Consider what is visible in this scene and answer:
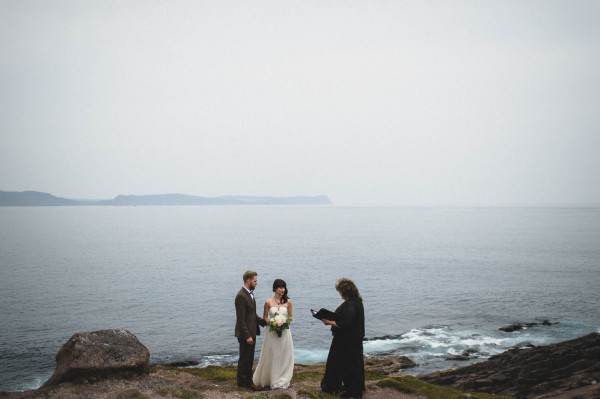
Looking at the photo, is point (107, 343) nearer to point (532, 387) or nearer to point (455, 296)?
point (532, 387)

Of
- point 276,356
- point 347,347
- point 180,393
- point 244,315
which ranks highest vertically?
point 244,315

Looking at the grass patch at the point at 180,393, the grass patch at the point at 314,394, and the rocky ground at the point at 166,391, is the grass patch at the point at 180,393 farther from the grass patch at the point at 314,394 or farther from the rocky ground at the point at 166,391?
the grass patch at the point at 314,394

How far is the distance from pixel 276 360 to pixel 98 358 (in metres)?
5.63

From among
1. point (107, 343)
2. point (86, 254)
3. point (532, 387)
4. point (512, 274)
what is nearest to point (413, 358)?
point (532, 387)

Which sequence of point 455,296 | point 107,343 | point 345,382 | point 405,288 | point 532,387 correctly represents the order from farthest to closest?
point 405,288 → point 455,296 → point 532,387 → point 107,343 → point 345,382

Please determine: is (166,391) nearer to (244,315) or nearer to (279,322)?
(244,315)

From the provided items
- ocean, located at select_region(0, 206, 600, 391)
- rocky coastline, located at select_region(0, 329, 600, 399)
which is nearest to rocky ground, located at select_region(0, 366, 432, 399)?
rocky coastline, located at select_region(0, 329, 600, 399)

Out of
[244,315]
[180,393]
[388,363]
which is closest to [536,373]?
[388,363]

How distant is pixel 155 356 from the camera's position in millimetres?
32312

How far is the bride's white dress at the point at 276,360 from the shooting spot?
13242 millimetres

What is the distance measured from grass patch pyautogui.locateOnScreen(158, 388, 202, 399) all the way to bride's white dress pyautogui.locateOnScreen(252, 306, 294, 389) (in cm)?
183

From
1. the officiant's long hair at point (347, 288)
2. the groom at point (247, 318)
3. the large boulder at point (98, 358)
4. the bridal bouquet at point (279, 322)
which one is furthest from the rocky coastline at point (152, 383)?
the officiant's long hair at point (347, 288)

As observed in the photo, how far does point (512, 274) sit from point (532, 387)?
5045 centimetres

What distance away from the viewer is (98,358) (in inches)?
560
